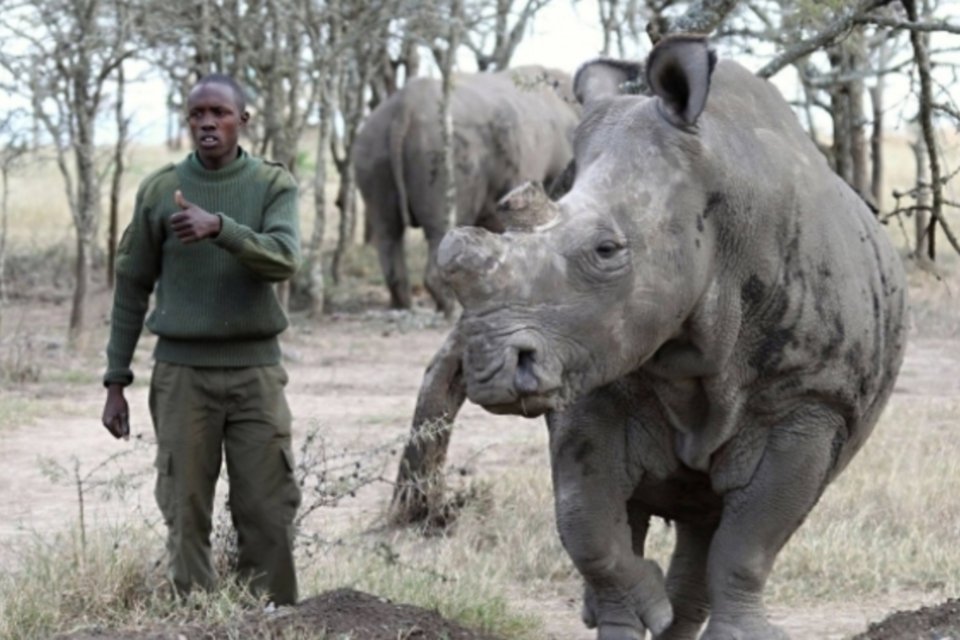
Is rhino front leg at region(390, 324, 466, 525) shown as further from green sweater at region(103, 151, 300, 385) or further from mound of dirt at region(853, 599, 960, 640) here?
mound of dirt at region(853, 599, 960, 640)

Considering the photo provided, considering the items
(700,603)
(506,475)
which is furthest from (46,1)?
(700,603)

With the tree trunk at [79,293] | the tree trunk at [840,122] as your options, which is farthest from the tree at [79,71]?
the tree trunk at [840,122]

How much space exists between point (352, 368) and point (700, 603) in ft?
31.3

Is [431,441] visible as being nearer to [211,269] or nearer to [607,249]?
[211,269]

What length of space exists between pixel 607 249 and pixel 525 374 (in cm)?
41

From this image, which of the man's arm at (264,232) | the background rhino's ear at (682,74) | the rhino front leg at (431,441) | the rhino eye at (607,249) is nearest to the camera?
the rhino eye at (607,249)

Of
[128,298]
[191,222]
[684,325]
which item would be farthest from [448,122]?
[684,325]

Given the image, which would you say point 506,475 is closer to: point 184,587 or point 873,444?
point 873,444

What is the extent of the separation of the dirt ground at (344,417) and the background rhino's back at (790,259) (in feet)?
2.69

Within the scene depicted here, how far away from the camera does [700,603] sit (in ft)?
20.6

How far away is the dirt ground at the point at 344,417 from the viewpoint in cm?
747

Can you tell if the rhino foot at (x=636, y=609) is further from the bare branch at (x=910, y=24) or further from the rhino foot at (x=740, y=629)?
the bare branch at (x=910, y=24)

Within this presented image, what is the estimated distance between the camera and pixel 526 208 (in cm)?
462

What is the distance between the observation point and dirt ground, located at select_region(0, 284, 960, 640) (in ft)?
24.5
